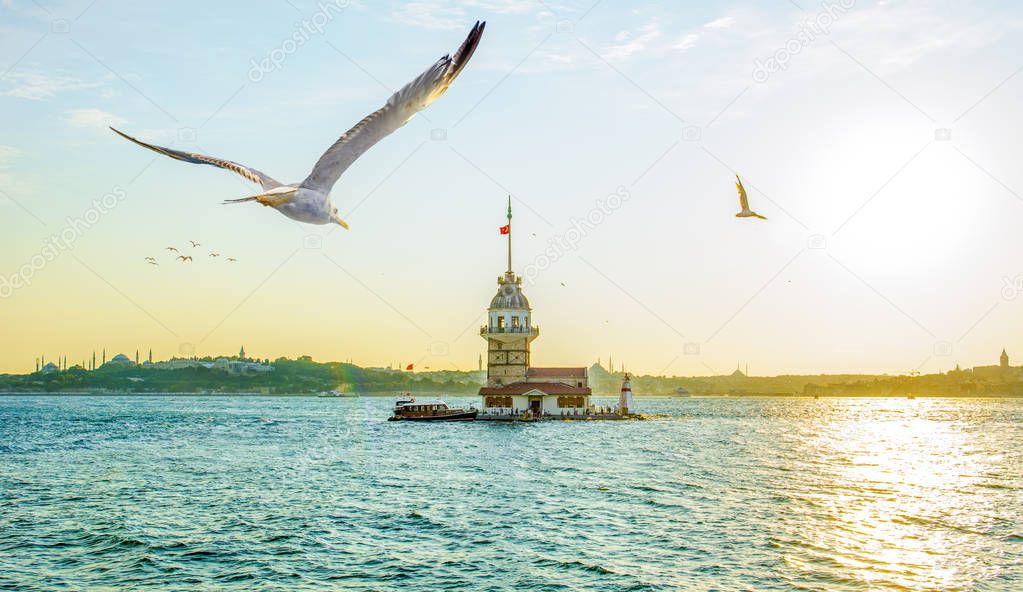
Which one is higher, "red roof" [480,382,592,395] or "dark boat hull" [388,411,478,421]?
"red roof" [480,382,592,395]

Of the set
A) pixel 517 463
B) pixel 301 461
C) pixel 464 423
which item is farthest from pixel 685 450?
pixel 464 423

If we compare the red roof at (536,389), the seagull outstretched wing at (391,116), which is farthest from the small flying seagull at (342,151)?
the red roof at (536,389)

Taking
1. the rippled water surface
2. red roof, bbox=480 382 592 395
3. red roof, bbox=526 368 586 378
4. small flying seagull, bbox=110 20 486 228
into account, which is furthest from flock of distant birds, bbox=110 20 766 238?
red roof, bbox=526 368 586 378

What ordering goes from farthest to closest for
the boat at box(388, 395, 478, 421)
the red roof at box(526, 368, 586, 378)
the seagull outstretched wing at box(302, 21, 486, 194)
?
the red roof at box(526, 368, 586, 378) < the boat at box(388, 395, 478, 421) < the seagull outstretched wing at box(302, 21, 486, 194)

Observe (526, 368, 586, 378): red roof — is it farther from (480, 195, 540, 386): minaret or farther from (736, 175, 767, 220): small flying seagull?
(736, 175, 767, 220): small flying seagull

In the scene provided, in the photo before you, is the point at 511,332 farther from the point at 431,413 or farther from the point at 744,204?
the point at 744,204

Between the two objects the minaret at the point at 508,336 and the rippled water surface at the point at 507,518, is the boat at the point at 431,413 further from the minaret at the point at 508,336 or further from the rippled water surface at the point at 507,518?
the rippled water surface at the point at 507,518

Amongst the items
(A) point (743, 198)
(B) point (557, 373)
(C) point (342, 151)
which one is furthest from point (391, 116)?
(B) point (557, 373)

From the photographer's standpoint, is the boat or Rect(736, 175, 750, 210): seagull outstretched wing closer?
Rect(736, 175, 750, 210): seagull outstretched wing
